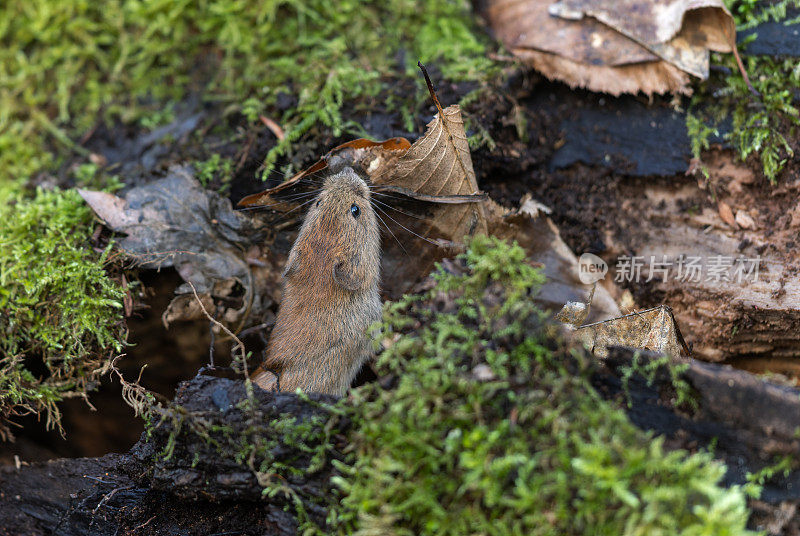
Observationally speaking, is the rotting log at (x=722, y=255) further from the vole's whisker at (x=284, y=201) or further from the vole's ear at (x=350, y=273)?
the vole's whisker at (x=284, y=201)

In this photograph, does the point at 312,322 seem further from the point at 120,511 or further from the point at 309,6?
the point at 309,6

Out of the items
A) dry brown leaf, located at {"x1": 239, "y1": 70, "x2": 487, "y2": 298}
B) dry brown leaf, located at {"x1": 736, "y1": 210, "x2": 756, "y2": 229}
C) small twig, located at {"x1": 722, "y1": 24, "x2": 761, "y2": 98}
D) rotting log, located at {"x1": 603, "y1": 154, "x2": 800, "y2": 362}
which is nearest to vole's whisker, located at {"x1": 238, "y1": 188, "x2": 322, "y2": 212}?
dry brown leaf, located at {"x1": 239, "y1": 70, "x2": 487, "y2": 298}

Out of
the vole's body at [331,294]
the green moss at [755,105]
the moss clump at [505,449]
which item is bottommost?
the vole's body at [331,294]

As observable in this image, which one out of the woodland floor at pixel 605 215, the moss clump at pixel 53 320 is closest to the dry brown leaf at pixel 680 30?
the woodland floor at pixel 605 215

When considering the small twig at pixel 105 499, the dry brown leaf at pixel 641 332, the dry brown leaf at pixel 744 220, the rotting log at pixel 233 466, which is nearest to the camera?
the rotting log at pixel 233 466

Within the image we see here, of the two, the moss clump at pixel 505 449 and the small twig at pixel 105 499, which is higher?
the moss clump at pixel 505 449

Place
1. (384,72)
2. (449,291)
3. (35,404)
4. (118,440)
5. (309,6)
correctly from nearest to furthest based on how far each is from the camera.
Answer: (449,291), (35,404), (118,440), (384,72), (309,6)

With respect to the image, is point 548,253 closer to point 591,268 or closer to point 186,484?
point 591,268

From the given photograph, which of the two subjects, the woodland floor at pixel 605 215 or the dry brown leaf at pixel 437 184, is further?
the woodland floor at pixel 605 215

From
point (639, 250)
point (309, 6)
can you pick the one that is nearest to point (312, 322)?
point (639, 250)

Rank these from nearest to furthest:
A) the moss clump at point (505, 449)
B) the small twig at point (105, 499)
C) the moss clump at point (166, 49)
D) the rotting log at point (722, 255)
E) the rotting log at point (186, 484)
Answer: the moss clump at point (505, 449) < the rotting log at point (186, 484) < the small twig at point (105, 499) < the rotting log at point (722, 255) < the moss clump at point (166, 49)
